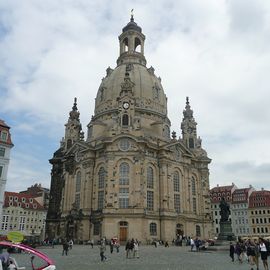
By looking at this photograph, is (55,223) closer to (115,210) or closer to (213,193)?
(115,210)

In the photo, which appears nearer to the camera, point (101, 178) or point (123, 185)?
point (123, 185)

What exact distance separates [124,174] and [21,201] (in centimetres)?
4210

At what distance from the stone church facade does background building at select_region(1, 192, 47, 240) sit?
1622 cm

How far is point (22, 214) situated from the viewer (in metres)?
84.9

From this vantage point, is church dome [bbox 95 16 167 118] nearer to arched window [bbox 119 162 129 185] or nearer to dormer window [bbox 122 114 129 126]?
dormer window [bbox 122 114 129 126]

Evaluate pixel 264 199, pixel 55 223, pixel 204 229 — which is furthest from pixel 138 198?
pixel 264 199

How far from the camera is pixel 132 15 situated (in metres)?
86.8

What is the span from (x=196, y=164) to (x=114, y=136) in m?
20.6

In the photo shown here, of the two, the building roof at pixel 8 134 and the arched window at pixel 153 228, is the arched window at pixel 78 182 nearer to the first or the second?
the arched window at pixel 153 228

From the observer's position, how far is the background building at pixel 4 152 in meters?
47.5

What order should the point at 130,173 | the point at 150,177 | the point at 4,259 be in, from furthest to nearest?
the point at 150,177, the point at 130,173, the point at 4,259

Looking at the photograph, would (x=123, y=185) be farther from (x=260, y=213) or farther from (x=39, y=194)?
(x=39, y=194)

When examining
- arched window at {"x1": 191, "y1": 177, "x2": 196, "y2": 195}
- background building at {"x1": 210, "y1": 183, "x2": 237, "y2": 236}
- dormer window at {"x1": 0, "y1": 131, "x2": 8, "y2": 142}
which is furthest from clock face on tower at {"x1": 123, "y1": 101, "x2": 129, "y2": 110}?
background building at {"x1": 210, "y1": 183, "x2": 237, "y2": 236}

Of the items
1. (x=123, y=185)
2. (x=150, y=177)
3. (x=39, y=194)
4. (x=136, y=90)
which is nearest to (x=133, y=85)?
(x=136, y=90)
